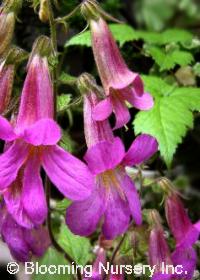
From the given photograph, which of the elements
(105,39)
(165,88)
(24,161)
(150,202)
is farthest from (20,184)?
(150,202)

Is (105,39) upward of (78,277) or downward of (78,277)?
upward

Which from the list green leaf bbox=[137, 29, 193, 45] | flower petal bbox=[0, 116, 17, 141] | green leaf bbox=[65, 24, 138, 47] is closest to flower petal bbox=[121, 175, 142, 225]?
flower petal bbox=[0, 116, 17, 141]

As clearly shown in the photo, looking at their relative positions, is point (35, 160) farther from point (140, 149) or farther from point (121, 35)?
point (121, 35)

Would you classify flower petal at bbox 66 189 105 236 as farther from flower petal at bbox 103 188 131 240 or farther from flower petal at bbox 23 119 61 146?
flower petal at bbox 23 119 61 146

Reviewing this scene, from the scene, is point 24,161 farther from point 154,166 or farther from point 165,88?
point 154,166

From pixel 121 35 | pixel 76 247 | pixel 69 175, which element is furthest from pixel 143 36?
pixel 69 175

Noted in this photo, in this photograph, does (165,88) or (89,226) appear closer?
(89,226)

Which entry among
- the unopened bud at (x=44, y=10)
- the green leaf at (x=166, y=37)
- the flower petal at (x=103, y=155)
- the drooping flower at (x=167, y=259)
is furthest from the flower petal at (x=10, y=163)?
the green leaf at (x=166, y=37)

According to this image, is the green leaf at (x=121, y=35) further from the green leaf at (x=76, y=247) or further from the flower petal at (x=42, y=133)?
the flower petal at (x=42, y=133)
